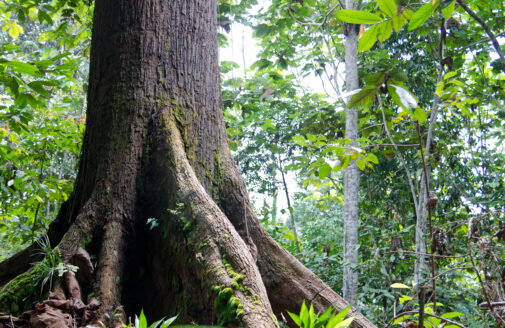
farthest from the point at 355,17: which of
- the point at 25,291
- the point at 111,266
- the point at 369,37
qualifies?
the point at 25,291

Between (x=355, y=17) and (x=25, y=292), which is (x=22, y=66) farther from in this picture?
(x=355, y=17)

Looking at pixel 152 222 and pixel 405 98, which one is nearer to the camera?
pixel 405 98

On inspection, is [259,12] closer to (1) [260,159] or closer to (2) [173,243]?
(1) [260,159]

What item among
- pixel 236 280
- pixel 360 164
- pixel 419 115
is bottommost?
pixel 236 280

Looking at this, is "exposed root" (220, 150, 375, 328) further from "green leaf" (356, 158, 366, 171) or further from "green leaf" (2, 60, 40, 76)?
"green leaf" (2, 60, 40, 76)

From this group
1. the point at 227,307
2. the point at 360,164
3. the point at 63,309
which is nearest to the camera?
the point at 227,307

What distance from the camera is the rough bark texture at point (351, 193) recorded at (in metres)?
4.48

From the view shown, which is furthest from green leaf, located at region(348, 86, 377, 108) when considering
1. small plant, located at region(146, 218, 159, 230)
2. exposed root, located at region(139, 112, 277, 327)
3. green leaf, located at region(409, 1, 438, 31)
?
small plant, located at region(146, 218, 159, 230)

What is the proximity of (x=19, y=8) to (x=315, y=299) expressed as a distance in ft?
13.2

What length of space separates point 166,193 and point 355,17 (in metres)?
1.48

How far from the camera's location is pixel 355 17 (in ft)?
3.94

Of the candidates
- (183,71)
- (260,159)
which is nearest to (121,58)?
(183,71)

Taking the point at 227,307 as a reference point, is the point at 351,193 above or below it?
above

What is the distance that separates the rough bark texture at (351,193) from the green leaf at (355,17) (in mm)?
3331
